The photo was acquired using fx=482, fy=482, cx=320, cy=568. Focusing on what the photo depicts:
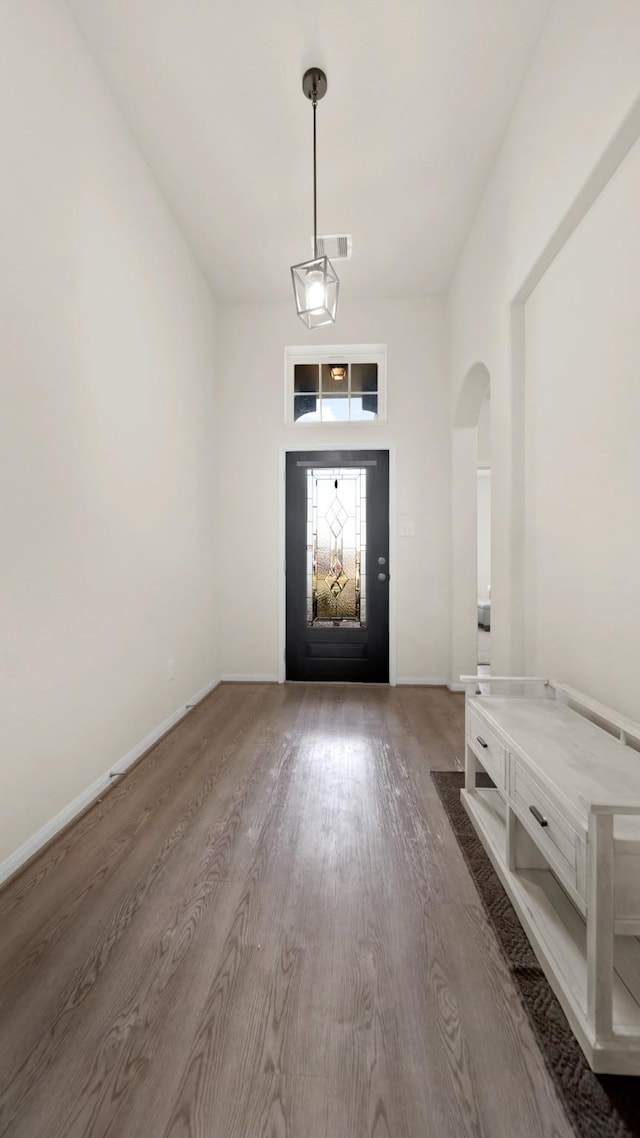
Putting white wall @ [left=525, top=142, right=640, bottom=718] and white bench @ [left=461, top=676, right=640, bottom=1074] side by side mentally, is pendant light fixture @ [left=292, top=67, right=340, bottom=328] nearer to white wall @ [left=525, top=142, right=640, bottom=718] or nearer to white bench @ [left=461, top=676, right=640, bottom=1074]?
white wall @ [left=525, top=142, right=640, bottom=718]

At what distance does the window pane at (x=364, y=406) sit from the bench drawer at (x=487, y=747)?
2.97 meters

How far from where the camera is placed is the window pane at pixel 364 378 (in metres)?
4.34

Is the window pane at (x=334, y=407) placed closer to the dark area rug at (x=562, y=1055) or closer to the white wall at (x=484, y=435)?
the white wall at (x=484, y=435)

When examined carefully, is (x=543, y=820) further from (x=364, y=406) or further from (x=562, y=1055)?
(x=364, y=406)

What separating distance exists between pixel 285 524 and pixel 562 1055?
3.65 m

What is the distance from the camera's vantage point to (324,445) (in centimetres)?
426

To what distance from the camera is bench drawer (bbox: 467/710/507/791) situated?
1694 mm

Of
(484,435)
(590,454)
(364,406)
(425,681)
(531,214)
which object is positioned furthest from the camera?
(484,435)

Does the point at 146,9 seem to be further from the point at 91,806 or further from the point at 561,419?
the point at 91,806

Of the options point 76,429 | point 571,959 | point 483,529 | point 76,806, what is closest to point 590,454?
point 571,959

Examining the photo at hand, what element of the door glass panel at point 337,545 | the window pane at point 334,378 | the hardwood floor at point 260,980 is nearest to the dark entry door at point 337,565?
the door glass panel at point 337,545

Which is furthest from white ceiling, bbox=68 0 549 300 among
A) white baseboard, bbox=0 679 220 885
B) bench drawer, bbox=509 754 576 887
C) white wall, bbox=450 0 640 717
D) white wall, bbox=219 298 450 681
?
white baseboard, bbox=0 679 220 885

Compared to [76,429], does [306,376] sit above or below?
above

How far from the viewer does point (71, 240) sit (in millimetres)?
2076
